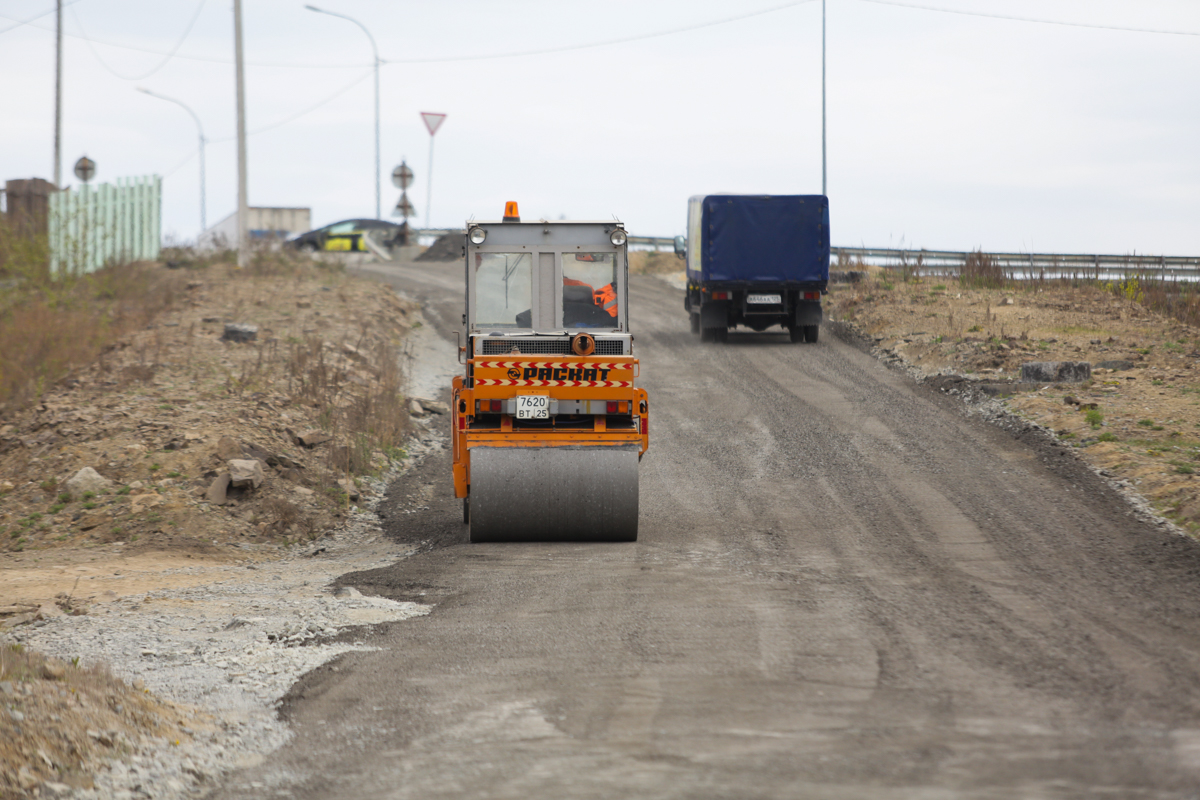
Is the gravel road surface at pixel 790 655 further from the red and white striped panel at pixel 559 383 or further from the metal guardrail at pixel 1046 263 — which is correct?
the metal guardrail at pixel 1046 263

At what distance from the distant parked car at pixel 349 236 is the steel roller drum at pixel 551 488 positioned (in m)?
32.3

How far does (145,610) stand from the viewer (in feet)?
27.1

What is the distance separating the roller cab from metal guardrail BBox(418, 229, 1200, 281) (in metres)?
19.5

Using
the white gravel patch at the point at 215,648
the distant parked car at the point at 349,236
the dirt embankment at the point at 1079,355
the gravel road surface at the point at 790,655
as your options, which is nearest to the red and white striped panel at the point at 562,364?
the gravel road surface at the point at 790,655

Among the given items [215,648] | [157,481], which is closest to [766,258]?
[157,481]

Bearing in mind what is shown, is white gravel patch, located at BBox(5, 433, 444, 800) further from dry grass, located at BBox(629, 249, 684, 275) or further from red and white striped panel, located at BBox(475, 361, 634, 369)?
dry grass, located at BBox(629, 249, 684, 275)

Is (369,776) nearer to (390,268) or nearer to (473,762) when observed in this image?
(473,762)

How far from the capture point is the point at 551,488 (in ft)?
33.3

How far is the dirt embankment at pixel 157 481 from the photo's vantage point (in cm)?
550

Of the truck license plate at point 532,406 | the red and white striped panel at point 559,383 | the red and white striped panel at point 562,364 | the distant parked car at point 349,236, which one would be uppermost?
the distant parked car at point 349,236

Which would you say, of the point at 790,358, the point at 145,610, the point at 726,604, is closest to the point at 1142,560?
the point at 726,604

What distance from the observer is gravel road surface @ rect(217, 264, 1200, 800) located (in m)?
5.00

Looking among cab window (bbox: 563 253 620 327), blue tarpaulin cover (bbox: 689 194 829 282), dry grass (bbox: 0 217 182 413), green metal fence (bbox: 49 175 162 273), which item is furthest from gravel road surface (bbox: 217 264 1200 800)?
green metal fence (bbox: 49 175 162 273)

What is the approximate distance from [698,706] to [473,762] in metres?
1.30
